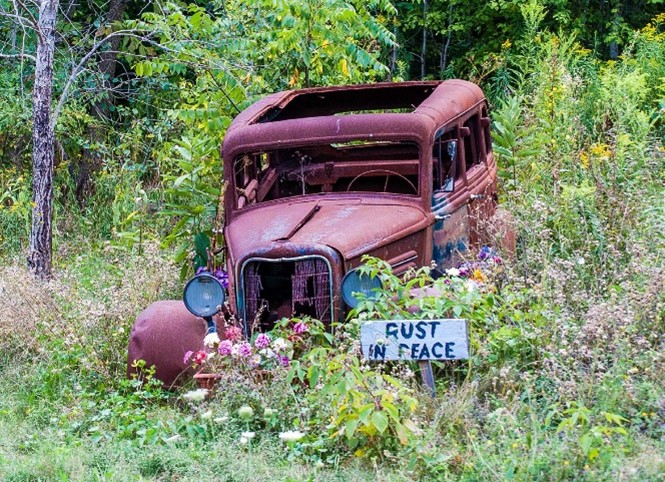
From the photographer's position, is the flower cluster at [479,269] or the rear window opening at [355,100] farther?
the rear window opening at [355,100]

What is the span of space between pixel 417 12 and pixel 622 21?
3.14 meters

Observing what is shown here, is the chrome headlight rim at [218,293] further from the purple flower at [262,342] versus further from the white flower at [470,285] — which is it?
the white flower at [470,285]

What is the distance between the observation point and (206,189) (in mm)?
8469

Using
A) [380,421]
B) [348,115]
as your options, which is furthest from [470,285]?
[348,115]

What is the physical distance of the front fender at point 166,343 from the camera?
247 inches

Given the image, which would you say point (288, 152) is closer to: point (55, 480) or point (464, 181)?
point (464, 181)

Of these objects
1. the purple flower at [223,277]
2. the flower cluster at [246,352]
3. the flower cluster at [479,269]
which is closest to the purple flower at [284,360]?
the flower cluster at [246,352]

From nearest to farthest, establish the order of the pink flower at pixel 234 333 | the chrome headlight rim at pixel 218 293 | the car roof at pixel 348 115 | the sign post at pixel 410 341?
the sign post at pixel 410 341 < the pink flower at pixel 234 333 < the chrome headlight rim at pixel 218 293 < the car roof at pixel 348 115

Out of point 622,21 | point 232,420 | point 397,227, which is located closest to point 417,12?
point 622,21

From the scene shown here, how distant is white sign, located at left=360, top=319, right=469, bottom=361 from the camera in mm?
5219

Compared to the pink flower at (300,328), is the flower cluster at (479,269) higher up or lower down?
higher up

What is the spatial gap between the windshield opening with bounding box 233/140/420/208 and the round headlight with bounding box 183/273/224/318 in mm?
1312

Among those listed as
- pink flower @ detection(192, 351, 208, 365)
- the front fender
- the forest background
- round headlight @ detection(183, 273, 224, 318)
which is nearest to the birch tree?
the forest background

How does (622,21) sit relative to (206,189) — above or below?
above
